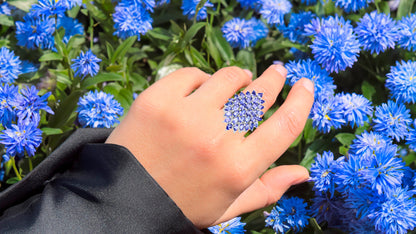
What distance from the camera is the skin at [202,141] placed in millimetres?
850

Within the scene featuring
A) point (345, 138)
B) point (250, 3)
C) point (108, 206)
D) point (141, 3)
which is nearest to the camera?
point (108, 206)

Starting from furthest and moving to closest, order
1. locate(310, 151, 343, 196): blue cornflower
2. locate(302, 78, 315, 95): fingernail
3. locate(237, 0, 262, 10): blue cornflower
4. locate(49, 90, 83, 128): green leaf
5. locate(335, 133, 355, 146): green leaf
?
locate(237, 0, 262, 10): blue cornflower
locate(49, 90, 83, 128): green leaf
locate(335, 133, 355, 146): green leaf
locate(310, 151, 343, 196): blue cornflower
locate(302, 78, 315, 95): fingernail

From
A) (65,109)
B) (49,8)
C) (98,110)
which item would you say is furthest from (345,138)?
(49,8)

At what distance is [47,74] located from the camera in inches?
58.4

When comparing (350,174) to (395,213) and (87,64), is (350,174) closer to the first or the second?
(395,213)

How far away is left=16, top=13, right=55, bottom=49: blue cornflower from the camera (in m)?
1.38

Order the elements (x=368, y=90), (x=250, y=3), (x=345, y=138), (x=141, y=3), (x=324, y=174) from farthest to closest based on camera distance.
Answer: (x=250, y=3)
(x=141, y=3)
(x=368, y=90)
(x=345, y=138)
(x=324, y=174)

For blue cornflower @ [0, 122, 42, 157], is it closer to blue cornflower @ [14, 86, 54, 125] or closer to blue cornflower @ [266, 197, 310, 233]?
blue cornflower @ [14, 86, 54, 125]

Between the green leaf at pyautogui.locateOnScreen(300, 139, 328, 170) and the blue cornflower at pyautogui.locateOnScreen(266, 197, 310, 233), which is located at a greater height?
the green leaf at pyautogui.locateOnScreen(300, 139, 328, 170)

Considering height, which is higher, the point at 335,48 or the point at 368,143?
the point at 335,48

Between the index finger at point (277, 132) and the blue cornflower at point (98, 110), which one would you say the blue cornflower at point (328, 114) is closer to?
the index finger at point (277, 132)

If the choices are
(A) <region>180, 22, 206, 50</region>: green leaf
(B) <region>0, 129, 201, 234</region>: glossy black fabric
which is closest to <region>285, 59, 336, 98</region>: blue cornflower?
(A) <region>180, 22, 206, 50</region>: green leaf

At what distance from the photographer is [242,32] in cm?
145

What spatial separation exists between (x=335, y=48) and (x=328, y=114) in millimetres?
181
